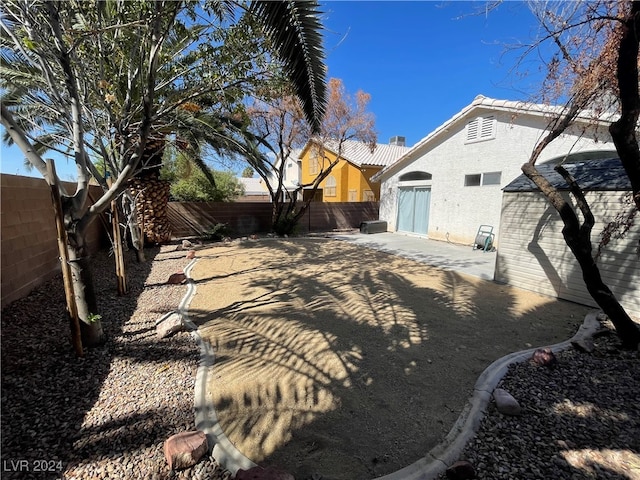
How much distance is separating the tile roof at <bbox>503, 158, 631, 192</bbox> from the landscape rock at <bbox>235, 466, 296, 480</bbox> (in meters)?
6.52

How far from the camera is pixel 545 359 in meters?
3.57

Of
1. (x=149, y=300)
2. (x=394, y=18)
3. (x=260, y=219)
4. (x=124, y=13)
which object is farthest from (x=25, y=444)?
(x=260, y=219)

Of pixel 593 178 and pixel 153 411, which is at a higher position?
pixel 593 178

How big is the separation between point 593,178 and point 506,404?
516 centimetres

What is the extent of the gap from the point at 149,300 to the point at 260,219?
11.1 m

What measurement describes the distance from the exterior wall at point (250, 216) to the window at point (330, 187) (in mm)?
4262

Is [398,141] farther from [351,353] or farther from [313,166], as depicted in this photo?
[351,353]

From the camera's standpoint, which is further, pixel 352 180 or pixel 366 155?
pixel 366 155

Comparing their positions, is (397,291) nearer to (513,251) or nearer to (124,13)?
(513,251)

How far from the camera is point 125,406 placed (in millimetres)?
2723

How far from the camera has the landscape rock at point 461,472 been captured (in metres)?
2.11

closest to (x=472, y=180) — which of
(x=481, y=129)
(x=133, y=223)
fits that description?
(x=481, y=129)

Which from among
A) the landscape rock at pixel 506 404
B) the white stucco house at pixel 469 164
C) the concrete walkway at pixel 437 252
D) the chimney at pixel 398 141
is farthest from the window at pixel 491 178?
the chimney at pixel 398 141

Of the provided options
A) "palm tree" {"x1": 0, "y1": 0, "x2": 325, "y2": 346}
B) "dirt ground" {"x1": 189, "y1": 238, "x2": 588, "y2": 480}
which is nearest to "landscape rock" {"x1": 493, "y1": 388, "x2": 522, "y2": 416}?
"dirt ground" {"x1": 189, "y1": 238, "x2": 588, "y2": 480}
